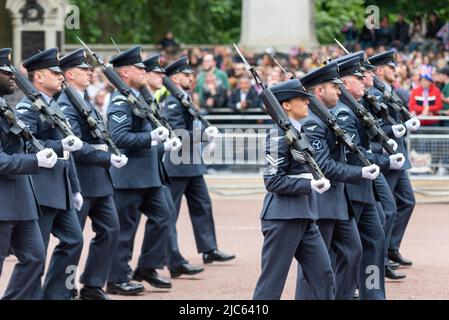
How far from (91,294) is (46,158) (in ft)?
6.99

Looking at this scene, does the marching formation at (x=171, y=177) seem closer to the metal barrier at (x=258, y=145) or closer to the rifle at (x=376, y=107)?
the rifle at (x=376, y=107)

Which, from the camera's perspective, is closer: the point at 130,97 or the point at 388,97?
the point at 130,97

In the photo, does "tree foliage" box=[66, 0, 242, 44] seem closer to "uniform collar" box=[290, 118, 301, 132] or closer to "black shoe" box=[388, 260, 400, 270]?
"black shoe" box=[388, 260, 400, 270]

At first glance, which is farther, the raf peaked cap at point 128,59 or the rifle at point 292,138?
the raf peaked cap at point 128,59

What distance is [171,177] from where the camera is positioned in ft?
45.1

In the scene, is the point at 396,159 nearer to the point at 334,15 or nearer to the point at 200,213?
the point at 200,213

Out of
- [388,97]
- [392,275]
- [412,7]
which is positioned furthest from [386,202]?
[412,7]

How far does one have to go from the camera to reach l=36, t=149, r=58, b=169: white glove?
9781 millimetres

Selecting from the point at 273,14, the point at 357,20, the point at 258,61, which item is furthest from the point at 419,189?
the point at 357,20

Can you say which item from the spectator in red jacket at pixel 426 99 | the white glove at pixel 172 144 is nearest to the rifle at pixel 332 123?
the white glove at pixel 172 144

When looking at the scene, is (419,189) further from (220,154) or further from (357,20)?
(357,20)

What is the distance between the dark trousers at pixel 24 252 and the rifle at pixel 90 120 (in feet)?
4.74

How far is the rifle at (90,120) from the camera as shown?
11336mm

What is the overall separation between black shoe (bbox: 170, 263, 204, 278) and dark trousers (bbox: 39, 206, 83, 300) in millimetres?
2318
